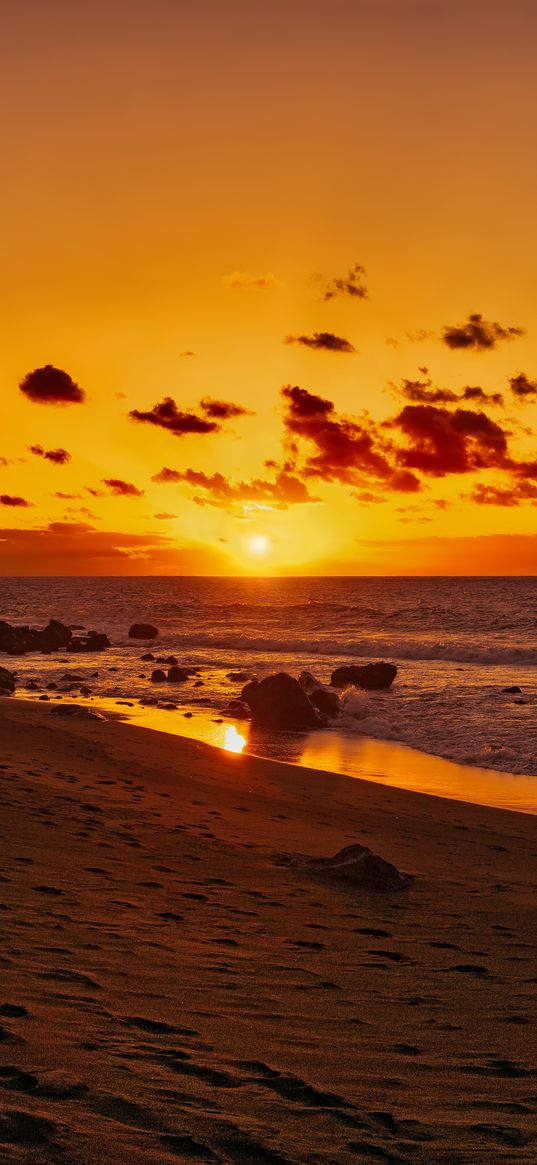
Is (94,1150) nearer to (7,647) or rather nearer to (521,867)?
(521,867)

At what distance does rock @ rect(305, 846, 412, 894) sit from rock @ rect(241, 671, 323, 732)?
17.6 metres

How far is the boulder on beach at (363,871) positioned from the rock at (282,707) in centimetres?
1756

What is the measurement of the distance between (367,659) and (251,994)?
49.5 m

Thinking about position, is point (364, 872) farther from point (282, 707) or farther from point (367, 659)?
point (367, 659)

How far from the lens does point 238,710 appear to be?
98.5 ft

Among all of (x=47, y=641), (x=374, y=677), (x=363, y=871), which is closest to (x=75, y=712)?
(x=363, y=871)

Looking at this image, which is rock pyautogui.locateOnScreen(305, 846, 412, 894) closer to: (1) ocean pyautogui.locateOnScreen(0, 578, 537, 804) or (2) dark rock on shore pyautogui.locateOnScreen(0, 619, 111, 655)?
(1) ocean pyautogui.locateOnScreen(0, 578, 537, 804)

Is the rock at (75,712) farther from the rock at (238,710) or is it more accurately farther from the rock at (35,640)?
the rock at (35,640)

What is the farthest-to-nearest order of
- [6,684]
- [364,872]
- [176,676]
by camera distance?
1. [176,676]
2. [6,684]
3. [364,872]

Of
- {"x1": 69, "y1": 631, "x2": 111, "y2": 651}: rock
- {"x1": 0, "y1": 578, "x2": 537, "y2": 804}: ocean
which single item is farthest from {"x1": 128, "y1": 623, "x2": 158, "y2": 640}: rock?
{"x1": 69, "y1": 631, "x2": 111, "y2": 651}: rock

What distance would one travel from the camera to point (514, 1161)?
166 inches

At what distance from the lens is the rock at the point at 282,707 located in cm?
2828

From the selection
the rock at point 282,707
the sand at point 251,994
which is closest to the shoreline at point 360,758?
the rock at point 282,707

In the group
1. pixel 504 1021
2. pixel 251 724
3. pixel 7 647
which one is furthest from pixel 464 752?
pixel 7 647
